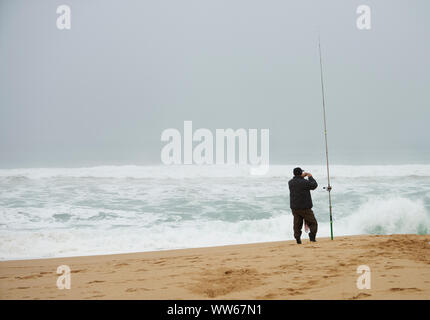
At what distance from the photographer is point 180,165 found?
25875 mm

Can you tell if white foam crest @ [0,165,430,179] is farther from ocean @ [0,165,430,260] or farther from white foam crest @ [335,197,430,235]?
white foam crest @ [335,197,430,235]

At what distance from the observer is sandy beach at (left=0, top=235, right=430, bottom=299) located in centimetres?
374

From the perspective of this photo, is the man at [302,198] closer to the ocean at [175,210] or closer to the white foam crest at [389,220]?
the ocean at [175,210]

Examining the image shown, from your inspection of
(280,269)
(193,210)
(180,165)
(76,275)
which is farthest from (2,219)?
(180,165)

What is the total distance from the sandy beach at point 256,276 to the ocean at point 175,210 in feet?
11.1

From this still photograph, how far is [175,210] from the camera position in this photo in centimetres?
1386

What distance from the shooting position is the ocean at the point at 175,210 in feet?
32.3

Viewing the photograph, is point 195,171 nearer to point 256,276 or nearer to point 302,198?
point 302,198

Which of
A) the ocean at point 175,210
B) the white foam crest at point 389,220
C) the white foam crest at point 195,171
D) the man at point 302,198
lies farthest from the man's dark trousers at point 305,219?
the white foam crest at point 195,171

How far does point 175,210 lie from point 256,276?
31.4ft

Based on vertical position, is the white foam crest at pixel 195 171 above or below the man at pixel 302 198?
above

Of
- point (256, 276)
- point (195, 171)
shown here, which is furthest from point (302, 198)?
point (195, 171)

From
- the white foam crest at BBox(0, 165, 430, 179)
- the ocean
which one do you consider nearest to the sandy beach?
the ocean
